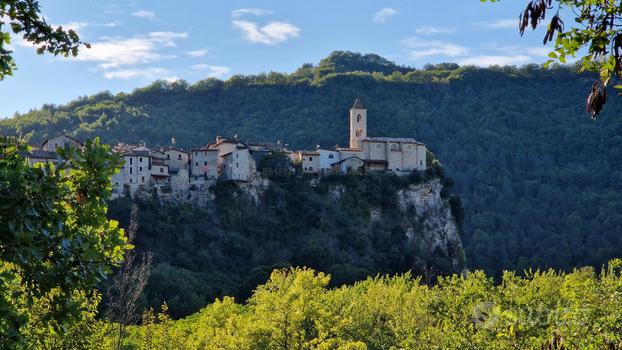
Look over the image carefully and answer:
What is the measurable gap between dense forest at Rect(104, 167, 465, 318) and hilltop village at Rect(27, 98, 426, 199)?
57.8 inches

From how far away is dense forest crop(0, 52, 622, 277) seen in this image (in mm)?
121500

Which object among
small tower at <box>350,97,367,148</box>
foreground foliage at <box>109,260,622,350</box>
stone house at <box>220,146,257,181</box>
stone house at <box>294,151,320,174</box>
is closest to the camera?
foreground foliage at <box>109,260,622,350</box>

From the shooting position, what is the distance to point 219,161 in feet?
279

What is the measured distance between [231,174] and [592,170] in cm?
7483

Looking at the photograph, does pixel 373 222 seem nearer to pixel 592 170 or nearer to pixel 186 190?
pixel 186 190

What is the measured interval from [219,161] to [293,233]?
10.0 meters

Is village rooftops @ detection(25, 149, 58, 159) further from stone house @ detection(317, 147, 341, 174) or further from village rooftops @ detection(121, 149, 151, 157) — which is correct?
stone house @ detection(317, 147, 341, 174)

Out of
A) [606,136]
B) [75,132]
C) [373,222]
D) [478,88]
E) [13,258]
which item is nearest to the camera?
[13,258]

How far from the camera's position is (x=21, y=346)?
9961 mm

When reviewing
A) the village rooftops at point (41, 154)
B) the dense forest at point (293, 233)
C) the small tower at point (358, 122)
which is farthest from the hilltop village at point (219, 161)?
the small tower at point (358, 122)

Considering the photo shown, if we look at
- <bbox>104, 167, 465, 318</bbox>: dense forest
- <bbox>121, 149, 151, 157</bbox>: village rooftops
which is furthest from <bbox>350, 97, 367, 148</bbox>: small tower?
<bbox>121, 149, 151, 157</bbox>: village rooftops

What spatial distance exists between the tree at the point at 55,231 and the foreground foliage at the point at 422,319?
10180 mm

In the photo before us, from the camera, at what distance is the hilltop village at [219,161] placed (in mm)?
78250

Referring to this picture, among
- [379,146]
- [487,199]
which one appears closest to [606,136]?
[487,199]
